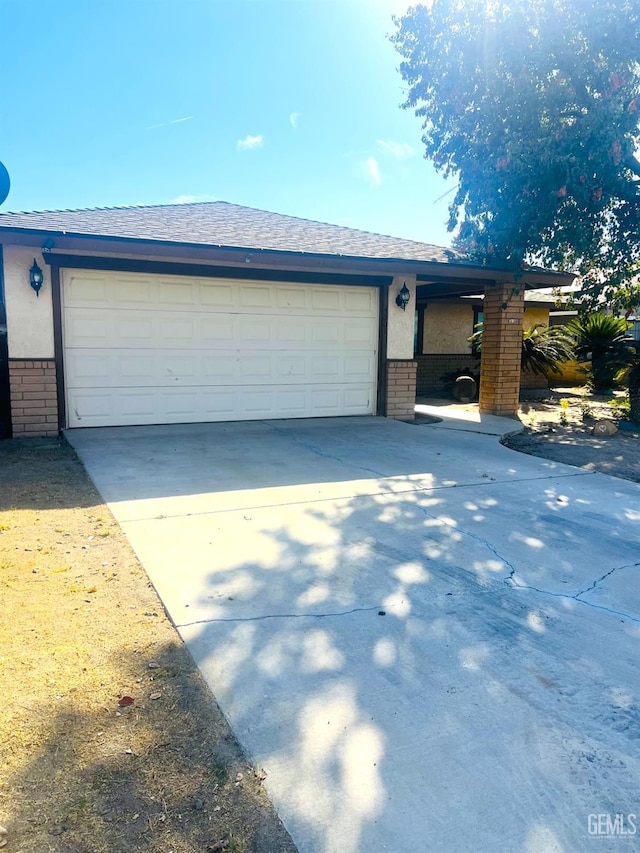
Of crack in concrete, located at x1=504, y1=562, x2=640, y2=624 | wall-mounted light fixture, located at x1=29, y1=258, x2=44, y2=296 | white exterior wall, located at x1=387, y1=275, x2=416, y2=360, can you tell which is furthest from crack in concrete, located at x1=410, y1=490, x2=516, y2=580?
wall-mounted light fixture, located at x1=29, y1=258, x2=44, y2=296

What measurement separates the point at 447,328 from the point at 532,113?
8206 mm

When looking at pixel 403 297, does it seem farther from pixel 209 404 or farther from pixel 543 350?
pixel 543 350

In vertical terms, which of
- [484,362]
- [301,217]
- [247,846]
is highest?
[301,217]

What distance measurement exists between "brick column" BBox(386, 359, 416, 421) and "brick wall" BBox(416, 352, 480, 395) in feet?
17.9

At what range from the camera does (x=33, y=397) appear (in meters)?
8.84

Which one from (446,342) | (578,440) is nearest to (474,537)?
(578,440)

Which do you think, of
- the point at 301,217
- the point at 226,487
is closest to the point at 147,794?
the point at 226,487

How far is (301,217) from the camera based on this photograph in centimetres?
1343

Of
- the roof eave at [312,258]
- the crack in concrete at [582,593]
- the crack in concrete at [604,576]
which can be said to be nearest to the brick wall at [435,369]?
the roof eave at [312,258]

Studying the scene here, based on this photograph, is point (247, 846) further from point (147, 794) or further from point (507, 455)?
point (507, 455)

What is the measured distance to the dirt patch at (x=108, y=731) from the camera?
1919 mm

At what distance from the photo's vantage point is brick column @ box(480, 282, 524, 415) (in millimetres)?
12148

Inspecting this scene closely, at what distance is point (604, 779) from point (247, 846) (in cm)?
128

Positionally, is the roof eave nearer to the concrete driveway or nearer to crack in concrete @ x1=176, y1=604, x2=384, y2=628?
the concrete driveway
